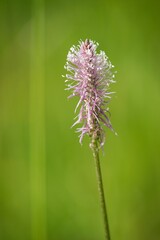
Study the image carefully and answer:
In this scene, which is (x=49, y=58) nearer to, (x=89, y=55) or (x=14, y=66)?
(x=14, y=66)

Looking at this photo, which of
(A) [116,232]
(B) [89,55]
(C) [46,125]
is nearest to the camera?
(B) [89,55]

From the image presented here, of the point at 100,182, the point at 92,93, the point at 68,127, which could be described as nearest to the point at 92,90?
the point at 92,93

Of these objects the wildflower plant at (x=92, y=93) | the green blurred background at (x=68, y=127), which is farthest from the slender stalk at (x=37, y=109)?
the wildflower plant at (x=92, y=93)

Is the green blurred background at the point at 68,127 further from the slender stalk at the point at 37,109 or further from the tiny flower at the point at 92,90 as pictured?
the tiny flower at the point at 92,90

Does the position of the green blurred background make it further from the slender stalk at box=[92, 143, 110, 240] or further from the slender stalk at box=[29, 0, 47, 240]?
the slender stalk at box=[92, 143, 110, 240]

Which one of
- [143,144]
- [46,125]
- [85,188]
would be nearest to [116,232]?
[85,188]

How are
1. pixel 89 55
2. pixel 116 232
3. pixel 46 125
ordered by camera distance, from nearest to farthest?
pixel 89 55 → pixel 116 232 → pixel 46 125
